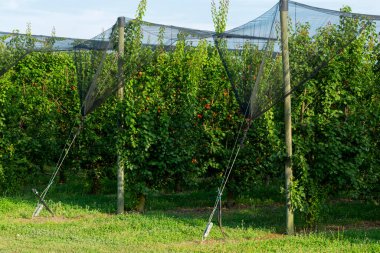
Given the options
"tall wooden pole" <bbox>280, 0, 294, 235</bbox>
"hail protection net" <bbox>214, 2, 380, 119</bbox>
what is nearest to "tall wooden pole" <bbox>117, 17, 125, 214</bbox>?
"hail protection net" <bbox>214, 2, 380, 119</bbox>

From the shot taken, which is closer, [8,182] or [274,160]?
[274,160]

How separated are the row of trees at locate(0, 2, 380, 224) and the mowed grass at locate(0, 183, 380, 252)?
0.55 meters

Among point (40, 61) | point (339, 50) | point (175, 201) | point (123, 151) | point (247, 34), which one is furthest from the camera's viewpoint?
point (40, 61)

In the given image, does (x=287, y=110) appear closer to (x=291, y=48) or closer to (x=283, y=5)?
(x=291, y=48)

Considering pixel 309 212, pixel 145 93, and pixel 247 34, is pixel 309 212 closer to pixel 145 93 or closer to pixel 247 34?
pixel 247 34

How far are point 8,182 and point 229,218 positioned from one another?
496 centimetres

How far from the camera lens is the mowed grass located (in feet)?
25.1

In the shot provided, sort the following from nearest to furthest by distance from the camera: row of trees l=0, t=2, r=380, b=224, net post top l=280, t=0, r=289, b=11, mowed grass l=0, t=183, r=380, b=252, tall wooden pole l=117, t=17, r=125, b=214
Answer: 1. mowed grass l=0, t=183, r=380, b=252
2. net post top l=280, t=0, r=289, b=11
3. row of trees l=0, t=2, r=380, b=224
4. tall wooden pole l=117, t=17, r=125, b=214

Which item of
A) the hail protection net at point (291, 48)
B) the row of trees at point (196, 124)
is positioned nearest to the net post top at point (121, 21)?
the row of trees at point (196, 124)

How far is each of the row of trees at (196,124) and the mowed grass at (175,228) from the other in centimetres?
55

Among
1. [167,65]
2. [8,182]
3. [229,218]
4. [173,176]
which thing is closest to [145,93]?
[167,65]

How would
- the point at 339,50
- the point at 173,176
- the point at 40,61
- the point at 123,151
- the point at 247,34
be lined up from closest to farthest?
the point at 339,50
the point at 247,34
the point at 123,151
the point at 173,176
the point at 40,61

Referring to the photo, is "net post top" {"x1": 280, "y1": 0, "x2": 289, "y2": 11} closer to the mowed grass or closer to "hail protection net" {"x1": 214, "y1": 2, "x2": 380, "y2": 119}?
"hail protection net" {"x1": 214, "y1": 2, "x2": 380, "y2": 119}

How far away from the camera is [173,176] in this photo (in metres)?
11.0
